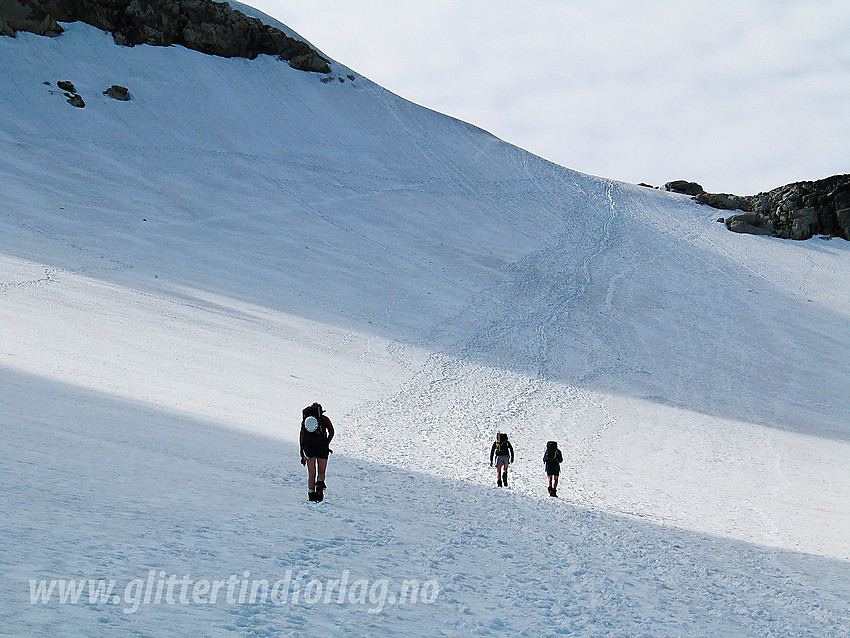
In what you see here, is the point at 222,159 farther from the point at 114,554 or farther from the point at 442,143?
the point at 114,554

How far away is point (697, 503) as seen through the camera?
1301 centimetres

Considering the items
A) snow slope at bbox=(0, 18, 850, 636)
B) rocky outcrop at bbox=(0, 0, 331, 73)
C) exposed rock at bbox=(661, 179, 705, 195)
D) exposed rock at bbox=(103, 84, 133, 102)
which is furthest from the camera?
exposed rock at bbox=(661, 179, 705, 195)

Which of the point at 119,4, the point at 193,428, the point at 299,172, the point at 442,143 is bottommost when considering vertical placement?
the point at 193,428

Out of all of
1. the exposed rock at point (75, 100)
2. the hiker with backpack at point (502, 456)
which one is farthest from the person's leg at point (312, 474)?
the exposed rock at point (75, 100)

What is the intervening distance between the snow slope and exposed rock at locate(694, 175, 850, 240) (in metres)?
1.77

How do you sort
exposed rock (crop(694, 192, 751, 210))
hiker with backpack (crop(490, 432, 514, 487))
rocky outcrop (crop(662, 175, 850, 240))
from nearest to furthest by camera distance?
hiker with backpack (crop(490, 432, 514, 487)), rocky outcrop (crop(662, 175, 850, 240)), exposed rock (crop(694, 192, 751, 210))

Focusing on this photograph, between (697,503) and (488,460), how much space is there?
4116 millimetres

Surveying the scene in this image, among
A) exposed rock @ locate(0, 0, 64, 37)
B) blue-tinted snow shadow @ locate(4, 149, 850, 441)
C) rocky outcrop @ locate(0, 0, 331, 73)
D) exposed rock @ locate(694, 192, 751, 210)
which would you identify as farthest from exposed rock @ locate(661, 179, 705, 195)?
exposed rock @ locate(0, 0, 64, 37)

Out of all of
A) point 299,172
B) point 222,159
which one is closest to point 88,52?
point 222,159

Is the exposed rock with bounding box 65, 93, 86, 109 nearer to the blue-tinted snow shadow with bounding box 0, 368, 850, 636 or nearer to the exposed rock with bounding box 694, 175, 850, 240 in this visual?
the blue-tinted snow shadow with bounding box 0, 368, 850, 636

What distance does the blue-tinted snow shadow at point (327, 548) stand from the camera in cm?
546

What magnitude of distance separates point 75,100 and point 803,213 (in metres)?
49.2

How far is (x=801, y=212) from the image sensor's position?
1946 inches

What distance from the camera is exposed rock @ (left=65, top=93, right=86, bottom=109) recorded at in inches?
1640
